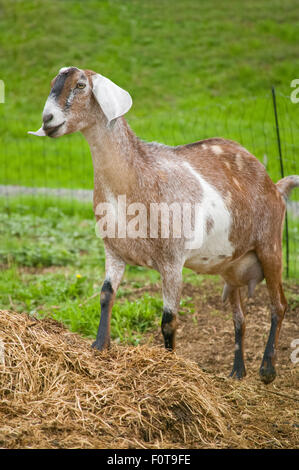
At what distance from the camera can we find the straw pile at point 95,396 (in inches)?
121

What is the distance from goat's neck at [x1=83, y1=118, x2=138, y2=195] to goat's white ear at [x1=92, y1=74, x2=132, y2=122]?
0.41ft

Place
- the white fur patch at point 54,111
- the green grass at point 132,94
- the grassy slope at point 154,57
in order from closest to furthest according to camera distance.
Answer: the white fur patch at point 54,111
the green grass at point 132,94
the grassy slope at point 154,57

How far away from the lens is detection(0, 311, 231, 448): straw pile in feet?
10.1

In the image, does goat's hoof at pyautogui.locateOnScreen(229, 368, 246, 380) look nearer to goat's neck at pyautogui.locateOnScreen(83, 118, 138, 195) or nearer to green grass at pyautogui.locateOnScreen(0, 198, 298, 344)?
green grass at pyautogui.locateOnScreen(0, 198, 298, 344)

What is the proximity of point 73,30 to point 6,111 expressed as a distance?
3978 mm

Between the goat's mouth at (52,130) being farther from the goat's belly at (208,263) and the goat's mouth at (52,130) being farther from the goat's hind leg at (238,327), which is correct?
the goat's hind leg at (238,327)

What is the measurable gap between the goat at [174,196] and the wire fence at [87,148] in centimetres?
409

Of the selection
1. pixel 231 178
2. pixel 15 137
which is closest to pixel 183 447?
pixel 231 178

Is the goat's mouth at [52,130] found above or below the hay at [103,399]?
above

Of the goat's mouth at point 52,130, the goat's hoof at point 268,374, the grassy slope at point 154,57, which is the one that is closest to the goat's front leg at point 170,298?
the goat's hoof at point 268,374

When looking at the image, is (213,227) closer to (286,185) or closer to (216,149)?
(216,149)

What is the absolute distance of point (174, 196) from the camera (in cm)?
396

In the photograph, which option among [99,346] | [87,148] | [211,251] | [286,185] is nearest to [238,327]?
[211,251]

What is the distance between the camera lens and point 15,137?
13.0 meters
